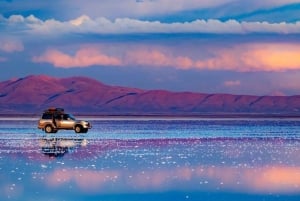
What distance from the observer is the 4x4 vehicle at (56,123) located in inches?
2050

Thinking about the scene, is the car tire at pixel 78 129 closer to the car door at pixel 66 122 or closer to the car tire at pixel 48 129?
the car door at pixel 66 122

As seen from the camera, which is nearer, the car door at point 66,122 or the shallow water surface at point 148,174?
the shallow water surface at point 148,174

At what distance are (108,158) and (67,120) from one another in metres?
26.7

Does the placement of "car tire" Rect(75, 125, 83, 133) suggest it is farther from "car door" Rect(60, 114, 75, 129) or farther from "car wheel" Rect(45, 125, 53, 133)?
"car wheel" Rect(45, 125, 53, 133)

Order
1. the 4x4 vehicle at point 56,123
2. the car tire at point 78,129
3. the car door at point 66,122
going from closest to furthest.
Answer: the 4x4 vehicle at point 56,123
the car tire at point 78,129
the car door at point 66,122

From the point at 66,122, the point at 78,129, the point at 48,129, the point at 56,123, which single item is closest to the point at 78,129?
the point at 78,129

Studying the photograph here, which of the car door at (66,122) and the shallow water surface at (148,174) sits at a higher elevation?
the car door at (66,122)

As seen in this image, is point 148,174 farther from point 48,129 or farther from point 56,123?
point 56,123

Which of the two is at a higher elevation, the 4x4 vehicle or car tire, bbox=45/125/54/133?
the 4x4 vehicle

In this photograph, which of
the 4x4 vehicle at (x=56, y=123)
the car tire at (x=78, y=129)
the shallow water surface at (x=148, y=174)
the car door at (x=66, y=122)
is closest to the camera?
the shallow water surface at (x=148, y=174)

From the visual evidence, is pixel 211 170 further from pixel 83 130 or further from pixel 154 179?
pixel 83 130

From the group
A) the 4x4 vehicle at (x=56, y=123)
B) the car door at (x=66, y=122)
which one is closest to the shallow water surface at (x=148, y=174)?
the 4x4 vehicle at (x=56, y=123)

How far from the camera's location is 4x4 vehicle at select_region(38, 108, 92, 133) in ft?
171

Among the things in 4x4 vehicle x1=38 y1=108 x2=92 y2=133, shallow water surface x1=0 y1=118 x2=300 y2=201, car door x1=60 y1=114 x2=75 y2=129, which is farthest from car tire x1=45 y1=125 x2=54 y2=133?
shallow water surface x1=0 y1=118 x2=300 y2=201
